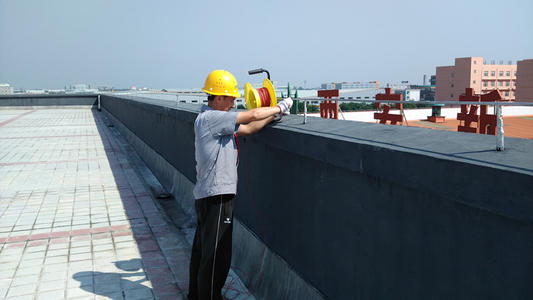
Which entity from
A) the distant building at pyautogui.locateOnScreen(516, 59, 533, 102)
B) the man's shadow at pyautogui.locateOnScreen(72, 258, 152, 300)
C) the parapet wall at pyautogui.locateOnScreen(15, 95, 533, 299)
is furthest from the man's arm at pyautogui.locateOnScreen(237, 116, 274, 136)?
the distant building at pyautogui.locateOnScreen(516, 59, 533, 102)

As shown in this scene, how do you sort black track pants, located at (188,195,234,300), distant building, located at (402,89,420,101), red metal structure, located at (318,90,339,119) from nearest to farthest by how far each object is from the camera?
1. black track pants, located at (188,195,234,300)
2. red metal structure, located at (318,90,339,119)
3. distant building, located at (402,89,420,101)

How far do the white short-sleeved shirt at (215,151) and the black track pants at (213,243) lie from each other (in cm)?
11

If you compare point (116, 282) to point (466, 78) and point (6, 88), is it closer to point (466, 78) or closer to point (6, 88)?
point (466, 78)

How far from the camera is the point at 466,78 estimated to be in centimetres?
8731

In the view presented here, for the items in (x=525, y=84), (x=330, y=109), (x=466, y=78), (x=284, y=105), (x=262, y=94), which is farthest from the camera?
(x=466, y=78)

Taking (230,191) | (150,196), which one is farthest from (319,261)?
(150,196)

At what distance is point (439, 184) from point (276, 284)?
2.54m

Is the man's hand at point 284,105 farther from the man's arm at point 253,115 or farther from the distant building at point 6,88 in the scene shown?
the distant building at point 6,88

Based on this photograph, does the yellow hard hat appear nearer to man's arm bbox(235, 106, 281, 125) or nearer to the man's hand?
man's arm bbox(235, 106, 281, 125)

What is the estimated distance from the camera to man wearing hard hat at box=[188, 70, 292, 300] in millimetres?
3928

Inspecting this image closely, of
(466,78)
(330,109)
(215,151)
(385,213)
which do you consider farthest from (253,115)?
(466,78)

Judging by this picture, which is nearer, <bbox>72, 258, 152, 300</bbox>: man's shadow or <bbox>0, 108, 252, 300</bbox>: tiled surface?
<bbox>72, 258, 152, 300</bbox>: man's shadow

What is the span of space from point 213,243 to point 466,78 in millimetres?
94271

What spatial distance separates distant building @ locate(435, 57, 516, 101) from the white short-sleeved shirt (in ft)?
282
